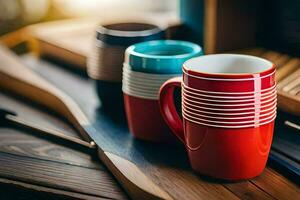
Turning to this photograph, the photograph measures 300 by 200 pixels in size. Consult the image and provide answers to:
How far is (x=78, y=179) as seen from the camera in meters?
0.69

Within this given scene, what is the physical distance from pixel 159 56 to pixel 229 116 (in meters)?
0.17

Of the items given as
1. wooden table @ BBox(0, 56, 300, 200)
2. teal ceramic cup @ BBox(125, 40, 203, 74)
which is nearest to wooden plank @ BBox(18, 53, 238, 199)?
wooden table @ BBox(0, 56, 300, 200)

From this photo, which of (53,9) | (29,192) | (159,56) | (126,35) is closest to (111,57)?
(126,35)

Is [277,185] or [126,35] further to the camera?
[126,35]

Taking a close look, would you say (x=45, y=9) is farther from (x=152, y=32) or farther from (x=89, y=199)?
(x=89, y=199)

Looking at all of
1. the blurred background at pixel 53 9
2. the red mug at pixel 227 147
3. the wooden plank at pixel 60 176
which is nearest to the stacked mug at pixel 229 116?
the red mug at pixel 227 147

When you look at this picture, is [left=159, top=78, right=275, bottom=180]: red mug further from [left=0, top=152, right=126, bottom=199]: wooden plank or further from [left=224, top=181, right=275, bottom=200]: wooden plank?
[left=0, top=152, right=126, bottom=199]: wooden plank

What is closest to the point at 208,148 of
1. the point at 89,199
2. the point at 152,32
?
the point at 89,199

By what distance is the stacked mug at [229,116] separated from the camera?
0.60 m

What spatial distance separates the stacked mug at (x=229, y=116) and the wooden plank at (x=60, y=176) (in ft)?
0.39

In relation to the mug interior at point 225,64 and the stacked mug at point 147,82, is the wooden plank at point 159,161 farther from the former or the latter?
the mug interior at point 225,64

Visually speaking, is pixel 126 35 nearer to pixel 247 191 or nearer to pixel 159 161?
pixel 159 161

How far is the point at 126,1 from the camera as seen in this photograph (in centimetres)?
176

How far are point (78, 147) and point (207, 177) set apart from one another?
222 millimetres
